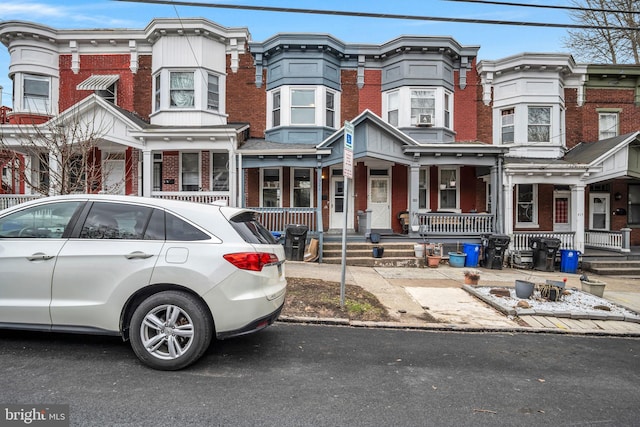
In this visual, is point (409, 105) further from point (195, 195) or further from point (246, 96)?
point (195, 195)

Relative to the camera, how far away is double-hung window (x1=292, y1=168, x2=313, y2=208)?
1453cm

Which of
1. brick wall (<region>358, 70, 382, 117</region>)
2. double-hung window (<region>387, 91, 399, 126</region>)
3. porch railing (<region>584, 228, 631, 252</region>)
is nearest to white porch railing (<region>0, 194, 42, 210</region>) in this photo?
brick wall (<region>358, 70, 382, 117</region>)

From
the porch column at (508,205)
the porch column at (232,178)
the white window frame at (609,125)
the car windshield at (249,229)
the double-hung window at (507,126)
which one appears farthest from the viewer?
the white window frame at (609,125)

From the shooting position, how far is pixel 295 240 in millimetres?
11430

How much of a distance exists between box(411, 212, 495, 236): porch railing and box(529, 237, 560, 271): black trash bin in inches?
60.9

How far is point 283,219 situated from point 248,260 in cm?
911

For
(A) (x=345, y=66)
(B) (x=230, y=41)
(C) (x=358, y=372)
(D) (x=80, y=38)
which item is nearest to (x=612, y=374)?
(C) (x=358, y=372)

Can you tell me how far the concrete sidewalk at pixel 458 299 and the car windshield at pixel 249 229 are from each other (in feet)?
8.39

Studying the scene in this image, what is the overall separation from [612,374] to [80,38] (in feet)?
62.3

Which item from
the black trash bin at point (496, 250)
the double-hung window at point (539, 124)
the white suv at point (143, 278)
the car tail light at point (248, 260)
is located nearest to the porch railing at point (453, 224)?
the black trash bin at point (496, 250)

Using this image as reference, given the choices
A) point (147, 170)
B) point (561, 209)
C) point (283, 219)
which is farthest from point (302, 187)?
point (561, 209)

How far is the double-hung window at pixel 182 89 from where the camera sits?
14102 mm

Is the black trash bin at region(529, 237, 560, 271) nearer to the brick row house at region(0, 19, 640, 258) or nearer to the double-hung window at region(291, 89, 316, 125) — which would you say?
the brick row house at region(0, 19, 640, 258)

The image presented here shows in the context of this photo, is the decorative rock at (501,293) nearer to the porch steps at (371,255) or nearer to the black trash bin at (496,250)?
the porch steps at (371,255)
